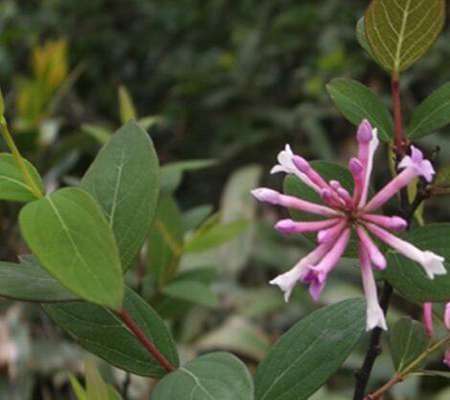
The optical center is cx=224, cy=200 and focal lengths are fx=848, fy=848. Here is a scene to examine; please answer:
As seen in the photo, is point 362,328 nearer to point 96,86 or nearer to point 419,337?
point 419,337

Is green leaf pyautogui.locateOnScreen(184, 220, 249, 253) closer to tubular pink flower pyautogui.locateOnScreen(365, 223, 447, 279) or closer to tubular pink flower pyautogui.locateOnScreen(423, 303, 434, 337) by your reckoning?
tubular pink flower pyautogui.locateOnScreen(423, 303, 434, 337)

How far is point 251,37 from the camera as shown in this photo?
2928mm

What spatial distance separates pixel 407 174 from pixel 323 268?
93 millimetres

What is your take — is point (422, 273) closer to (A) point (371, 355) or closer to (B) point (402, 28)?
(A) point (371, 355)

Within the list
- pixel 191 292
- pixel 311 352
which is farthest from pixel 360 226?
pixel 191 292

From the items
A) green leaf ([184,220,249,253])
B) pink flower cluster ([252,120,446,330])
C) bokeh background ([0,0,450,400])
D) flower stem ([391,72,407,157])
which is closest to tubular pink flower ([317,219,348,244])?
pink flower cluster ([252,120,446,330])

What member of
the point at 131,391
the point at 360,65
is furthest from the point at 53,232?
the point at 360,65

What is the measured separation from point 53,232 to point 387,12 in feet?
1.08

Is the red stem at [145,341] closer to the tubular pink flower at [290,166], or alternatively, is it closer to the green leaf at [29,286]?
the green leaf at [29,286]

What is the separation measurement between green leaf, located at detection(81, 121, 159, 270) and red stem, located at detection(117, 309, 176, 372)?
1.7 inches

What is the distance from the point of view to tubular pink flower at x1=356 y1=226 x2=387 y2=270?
604 millimetres

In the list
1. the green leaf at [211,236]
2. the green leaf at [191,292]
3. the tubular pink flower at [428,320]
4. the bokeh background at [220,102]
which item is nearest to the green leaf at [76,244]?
the tubular pink flower at [428,320]

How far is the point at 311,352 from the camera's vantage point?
0.73 meters

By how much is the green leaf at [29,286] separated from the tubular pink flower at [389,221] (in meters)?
0.23
